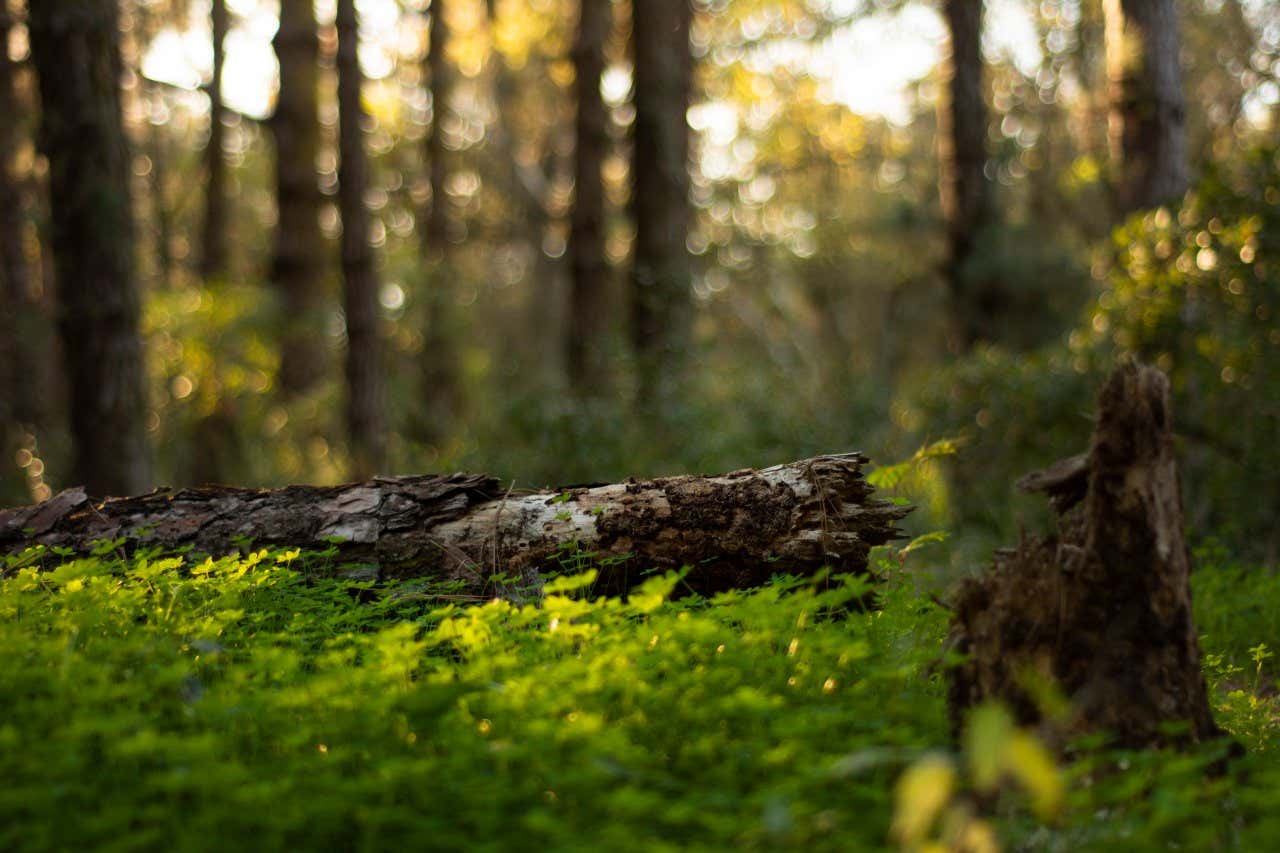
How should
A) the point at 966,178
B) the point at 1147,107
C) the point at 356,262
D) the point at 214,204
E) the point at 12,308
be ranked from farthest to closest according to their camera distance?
the point at 214,204 → the point at 966,178 → the point at 356,262 → the point at 12,308 → the point at 1147,107

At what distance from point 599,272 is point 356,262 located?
10.1 ft

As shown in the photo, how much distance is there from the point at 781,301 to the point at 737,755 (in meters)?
44.5

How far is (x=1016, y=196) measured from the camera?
33469 millimetres

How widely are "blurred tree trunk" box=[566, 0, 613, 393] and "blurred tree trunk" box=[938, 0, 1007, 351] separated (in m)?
4.79

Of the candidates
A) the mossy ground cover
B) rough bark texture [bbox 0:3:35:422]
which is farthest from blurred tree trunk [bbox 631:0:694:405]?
the mossy ground cover

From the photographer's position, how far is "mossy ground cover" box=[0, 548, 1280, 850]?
8.96 feet

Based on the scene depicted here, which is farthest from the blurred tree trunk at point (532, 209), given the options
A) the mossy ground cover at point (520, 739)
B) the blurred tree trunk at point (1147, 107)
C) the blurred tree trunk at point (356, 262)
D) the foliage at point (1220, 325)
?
the mossy ground cover at point (520, 739)

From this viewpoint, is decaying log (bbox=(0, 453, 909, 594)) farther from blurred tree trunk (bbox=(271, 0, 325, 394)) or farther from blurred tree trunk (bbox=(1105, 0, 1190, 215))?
A: blurred tree trunk (bbox=(271, 0, 325, 394))

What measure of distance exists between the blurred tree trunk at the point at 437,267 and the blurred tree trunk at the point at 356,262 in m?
2.81

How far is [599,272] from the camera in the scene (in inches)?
587

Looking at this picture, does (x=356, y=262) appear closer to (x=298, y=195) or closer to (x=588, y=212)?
(x=588, y=212)

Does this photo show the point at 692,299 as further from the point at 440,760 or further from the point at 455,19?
the point at 455,19

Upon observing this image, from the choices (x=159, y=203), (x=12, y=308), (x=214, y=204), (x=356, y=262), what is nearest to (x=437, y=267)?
(x=214, y=204)

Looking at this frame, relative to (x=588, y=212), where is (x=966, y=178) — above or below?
above
